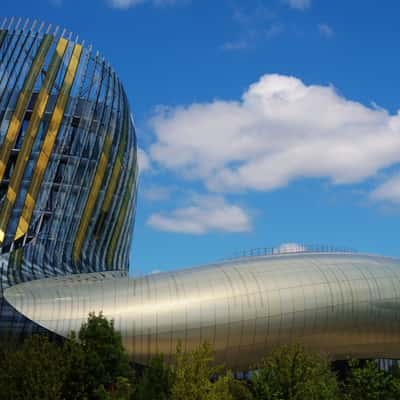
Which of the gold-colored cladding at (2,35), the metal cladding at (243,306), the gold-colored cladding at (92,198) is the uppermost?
the gold-colored cladding at (2,35)

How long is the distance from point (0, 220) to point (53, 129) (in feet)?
25.4

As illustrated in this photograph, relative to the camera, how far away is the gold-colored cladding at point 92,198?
5094cm

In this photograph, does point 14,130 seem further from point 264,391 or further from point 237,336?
point 264,391

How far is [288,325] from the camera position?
121 feet

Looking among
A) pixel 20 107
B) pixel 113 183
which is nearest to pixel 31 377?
pixel 20 107

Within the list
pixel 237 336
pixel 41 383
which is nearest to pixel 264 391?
pixel 41 383

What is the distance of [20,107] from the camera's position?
46969mm

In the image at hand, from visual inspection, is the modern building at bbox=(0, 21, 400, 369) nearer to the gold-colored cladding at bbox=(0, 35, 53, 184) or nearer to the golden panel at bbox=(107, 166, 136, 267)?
the gold-colored cladding at bbox=(0, 35, 53, 184)


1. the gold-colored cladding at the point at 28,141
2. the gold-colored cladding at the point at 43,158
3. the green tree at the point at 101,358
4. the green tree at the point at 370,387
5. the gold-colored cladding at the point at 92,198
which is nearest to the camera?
the green tree at the point at 370,387

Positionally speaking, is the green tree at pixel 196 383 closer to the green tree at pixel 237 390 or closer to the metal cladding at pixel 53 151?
the green tree at pixel 237 390

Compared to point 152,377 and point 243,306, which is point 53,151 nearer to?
point 243,306

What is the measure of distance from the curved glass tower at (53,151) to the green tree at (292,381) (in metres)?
22.2

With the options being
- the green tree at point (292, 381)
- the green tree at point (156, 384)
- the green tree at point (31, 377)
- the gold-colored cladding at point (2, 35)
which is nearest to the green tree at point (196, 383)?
the green tree at point (292, 381)

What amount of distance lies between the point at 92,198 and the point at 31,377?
28.7 meters
